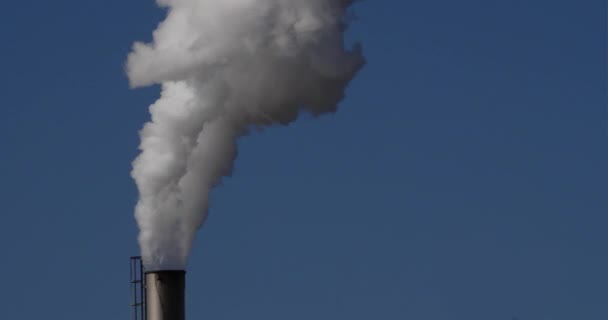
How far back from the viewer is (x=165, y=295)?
1588 inches

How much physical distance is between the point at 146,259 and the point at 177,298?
237 cm

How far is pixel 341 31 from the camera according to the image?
144ft

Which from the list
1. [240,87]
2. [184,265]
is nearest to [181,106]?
[240,87]

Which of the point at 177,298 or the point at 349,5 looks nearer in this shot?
the point at 177,298

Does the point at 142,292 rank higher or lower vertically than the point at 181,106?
→ lower

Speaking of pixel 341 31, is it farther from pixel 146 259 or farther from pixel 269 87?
pixel 146 259

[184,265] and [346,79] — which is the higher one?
[346,79]

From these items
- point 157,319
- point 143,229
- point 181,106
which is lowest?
point 157,319

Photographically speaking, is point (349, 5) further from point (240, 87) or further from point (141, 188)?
point (141, 188)

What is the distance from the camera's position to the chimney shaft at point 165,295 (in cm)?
4022

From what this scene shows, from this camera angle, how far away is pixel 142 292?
42625mm

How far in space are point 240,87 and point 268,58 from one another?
1.14 metres

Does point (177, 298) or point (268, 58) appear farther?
point (268, 58)

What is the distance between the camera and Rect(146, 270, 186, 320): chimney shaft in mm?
40219
